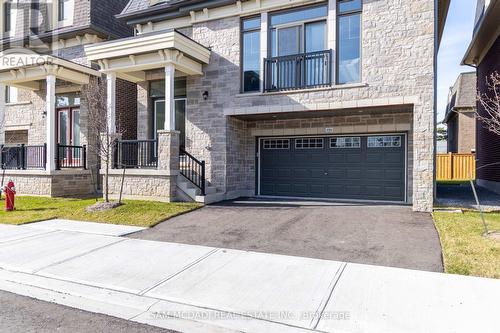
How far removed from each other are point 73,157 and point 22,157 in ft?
5.83

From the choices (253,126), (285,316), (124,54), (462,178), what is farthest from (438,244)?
(462,178)

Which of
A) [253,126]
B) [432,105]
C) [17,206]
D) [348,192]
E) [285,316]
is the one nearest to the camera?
[285,316]

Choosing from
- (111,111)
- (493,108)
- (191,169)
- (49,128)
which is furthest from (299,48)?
(49,128)

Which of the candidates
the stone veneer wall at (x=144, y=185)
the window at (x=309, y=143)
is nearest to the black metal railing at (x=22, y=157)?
the stone veneer wall at (x=144, y=185)

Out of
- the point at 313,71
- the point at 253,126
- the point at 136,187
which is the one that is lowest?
the point at 136,187

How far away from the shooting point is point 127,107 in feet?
48.5

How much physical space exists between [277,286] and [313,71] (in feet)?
27.0

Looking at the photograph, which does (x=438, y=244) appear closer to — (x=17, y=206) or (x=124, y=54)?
(x=124, y=54)

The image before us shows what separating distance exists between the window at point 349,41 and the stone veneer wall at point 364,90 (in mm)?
259

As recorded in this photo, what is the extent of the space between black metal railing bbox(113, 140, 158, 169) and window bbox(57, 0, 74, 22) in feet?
24.6

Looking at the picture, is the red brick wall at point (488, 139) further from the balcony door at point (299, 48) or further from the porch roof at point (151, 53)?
the porch roof at point (151, 53)

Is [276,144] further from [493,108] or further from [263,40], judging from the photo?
[493,108]

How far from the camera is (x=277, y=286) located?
455 centimetres

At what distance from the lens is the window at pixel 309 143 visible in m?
12.5
